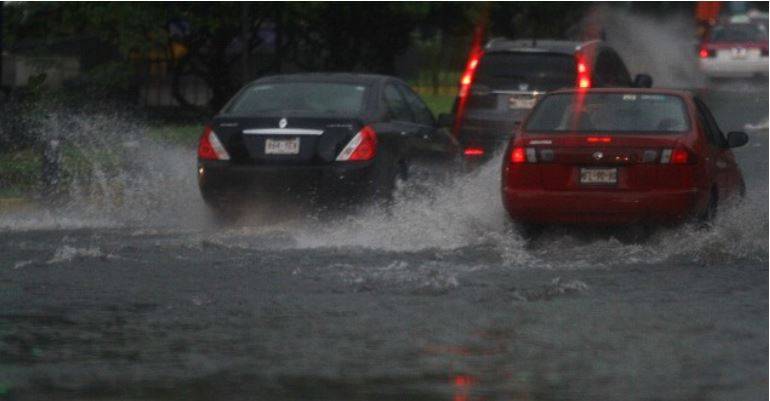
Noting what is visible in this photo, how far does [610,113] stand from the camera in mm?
14305

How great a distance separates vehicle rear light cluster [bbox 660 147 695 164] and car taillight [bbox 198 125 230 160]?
397 centimetres

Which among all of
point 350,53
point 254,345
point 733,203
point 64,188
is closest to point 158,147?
point 64,188

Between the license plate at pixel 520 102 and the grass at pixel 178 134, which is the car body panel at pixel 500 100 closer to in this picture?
the license plate at pixel 520 102

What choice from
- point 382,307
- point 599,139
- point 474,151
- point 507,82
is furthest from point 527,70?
point 382,307

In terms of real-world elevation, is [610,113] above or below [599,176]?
above

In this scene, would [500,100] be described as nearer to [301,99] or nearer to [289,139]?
[301,99]

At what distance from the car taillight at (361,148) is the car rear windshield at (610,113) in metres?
1.51

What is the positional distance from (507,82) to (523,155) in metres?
6.20

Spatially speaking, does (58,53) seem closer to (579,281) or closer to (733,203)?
(733,203)

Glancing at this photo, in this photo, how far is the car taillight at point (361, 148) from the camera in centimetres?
1516

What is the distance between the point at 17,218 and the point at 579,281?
6620mm

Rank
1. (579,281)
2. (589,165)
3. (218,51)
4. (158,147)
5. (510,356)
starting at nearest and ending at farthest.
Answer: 1. (510,356)
2. (579,281)
3. (589,165)
4. (158,147)
5. (218,51)

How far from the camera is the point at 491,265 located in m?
12.8

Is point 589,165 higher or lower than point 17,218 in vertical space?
higher
